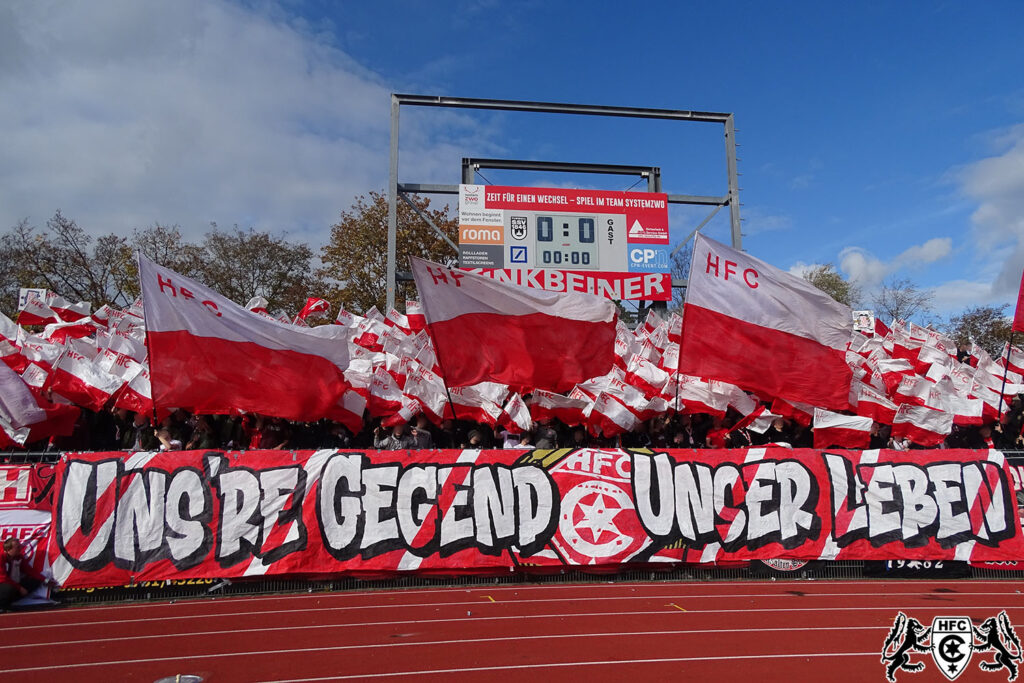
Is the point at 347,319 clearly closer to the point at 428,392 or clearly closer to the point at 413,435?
the point at 428,392

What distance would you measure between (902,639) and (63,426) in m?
11.2

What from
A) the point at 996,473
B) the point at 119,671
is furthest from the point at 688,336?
the point at 119,671

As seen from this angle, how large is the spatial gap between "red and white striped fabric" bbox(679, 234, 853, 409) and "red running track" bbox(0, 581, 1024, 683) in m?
2.83

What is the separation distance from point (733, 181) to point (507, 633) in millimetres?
16692

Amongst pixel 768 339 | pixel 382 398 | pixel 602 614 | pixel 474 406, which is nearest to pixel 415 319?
pixel 382 398

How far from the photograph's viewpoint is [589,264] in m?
18.2

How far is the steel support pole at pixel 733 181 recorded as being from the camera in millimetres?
20375

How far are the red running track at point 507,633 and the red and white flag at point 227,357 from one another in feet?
8.48

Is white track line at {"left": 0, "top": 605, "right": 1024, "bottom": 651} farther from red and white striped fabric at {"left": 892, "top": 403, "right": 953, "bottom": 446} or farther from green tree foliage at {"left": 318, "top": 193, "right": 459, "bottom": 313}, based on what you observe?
green tree foliage at {"left": 318, "top": 193, "right": 459, "bottom": 313}

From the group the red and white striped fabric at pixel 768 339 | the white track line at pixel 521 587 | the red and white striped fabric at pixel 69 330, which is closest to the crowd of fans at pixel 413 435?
the red and white striped fabric at pixel 768 339

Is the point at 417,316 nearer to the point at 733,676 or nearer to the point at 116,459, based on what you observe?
the point at 116,459

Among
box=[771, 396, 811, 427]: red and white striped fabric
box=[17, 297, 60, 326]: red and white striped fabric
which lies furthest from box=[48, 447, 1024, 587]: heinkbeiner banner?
box=[17, 297, 60, 326]: red and white striped fabric

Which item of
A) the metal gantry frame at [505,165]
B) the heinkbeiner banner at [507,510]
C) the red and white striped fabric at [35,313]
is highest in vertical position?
the metal gantry frame at [505,165]

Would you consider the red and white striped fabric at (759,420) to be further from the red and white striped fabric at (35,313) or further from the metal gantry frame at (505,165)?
the red and white striped fabric at (35,313)
